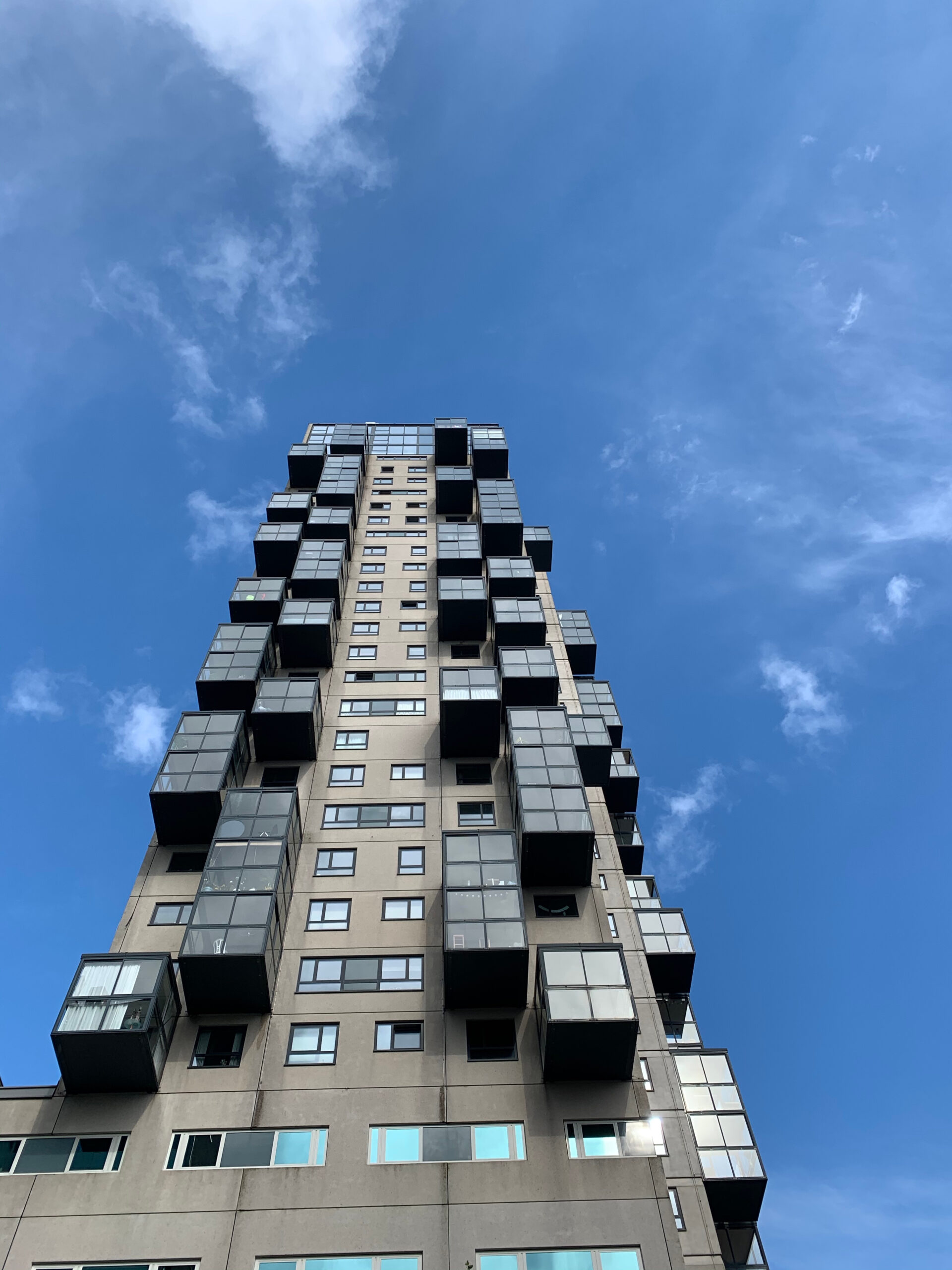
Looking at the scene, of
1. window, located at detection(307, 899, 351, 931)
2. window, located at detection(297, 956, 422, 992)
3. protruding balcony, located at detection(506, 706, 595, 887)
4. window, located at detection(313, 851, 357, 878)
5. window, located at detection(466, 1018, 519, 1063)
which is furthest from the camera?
window, located at detection(313, 851, 357, 878)

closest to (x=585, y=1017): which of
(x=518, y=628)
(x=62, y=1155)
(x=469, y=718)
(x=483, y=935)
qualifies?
(x=483, y=935)

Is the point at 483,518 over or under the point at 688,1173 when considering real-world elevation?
over

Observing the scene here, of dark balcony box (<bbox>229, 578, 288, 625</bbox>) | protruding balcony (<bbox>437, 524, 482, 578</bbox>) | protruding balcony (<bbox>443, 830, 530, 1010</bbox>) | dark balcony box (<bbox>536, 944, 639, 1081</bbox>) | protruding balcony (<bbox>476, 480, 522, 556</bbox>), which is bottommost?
dark balcony box (<bbox>536, 944, 639, 1081</bbox>)

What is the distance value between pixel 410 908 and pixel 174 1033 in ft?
26.2

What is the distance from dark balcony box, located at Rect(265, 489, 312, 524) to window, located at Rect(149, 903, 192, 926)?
27244mm

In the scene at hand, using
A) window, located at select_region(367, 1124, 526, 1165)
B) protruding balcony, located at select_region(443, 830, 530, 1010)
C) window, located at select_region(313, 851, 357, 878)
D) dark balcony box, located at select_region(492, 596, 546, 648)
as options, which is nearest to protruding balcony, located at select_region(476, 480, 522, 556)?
dark balcony box, located at select_region(492, 596, 546, 648)

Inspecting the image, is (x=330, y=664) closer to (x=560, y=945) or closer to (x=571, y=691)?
(x=571, y=691)

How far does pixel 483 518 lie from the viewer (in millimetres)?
54156

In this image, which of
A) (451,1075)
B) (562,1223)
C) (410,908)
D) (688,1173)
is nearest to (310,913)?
(410,908)

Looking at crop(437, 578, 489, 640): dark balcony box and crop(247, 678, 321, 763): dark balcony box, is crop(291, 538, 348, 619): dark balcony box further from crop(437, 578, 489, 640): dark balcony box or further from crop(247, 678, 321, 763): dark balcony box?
crop(247, 678, 321, 763): dark balcony box

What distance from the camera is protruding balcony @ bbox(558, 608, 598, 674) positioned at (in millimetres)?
58688

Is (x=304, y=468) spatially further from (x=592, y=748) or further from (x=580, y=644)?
(x=592, y=748)

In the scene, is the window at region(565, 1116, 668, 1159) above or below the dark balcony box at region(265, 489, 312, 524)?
below

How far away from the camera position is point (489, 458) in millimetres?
65875
